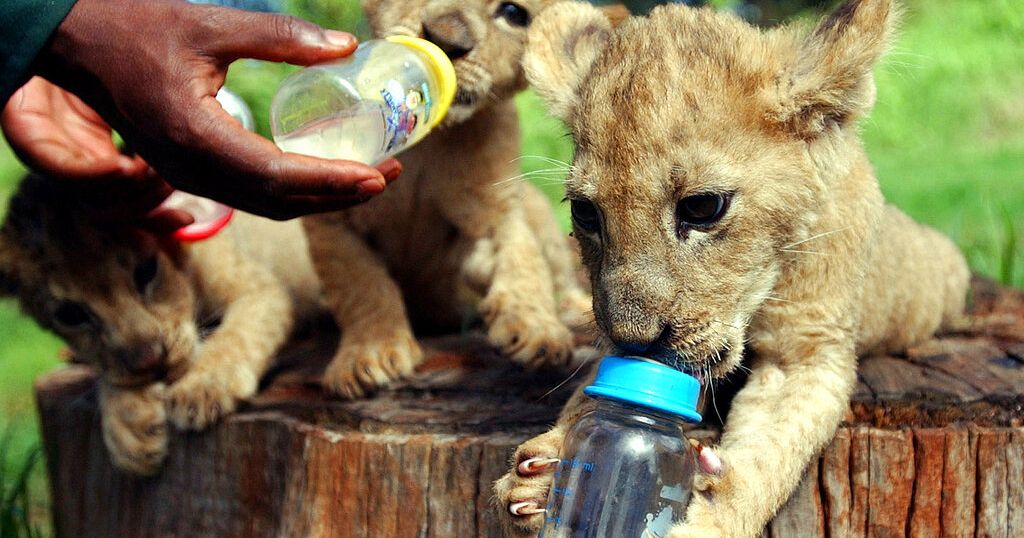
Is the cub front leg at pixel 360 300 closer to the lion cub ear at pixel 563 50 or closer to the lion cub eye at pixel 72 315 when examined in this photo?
the lion cub eye at pixel 72 315

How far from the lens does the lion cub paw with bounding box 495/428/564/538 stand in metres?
2.47

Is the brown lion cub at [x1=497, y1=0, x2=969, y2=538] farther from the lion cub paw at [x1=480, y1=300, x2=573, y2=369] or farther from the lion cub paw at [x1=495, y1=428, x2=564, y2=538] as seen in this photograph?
the lion cub paw at [x1=480, y1=300, x2=573, y2=369]

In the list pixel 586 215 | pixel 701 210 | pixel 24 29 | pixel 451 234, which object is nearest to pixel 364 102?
pixel 586 215

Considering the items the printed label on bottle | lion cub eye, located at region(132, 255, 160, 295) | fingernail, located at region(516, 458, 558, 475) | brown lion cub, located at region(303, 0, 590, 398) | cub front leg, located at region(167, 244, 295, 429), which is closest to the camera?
fingernail, located at region(516, 458, 558, 475)

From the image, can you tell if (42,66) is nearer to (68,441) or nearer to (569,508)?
(569,508)

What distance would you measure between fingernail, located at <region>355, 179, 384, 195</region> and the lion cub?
1.46 m

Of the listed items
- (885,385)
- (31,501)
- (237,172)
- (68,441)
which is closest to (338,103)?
(237,172)

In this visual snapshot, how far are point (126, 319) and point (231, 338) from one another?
42 centimetres

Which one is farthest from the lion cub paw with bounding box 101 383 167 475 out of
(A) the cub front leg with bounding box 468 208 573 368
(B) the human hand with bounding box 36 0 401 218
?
(B) the human hand with bounding box 36 0 401 218

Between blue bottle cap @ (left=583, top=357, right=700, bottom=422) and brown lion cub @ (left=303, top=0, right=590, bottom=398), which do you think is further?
brown lion cub @ (left=303, top=0, right=590, bottom=398)

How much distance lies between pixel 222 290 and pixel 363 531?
2110mm

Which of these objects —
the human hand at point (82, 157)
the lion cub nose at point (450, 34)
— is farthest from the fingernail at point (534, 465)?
the human hand at point (82, 157)

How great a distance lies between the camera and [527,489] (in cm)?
250

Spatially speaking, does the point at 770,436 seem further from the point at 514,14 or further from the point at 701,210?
the point at 514,14
